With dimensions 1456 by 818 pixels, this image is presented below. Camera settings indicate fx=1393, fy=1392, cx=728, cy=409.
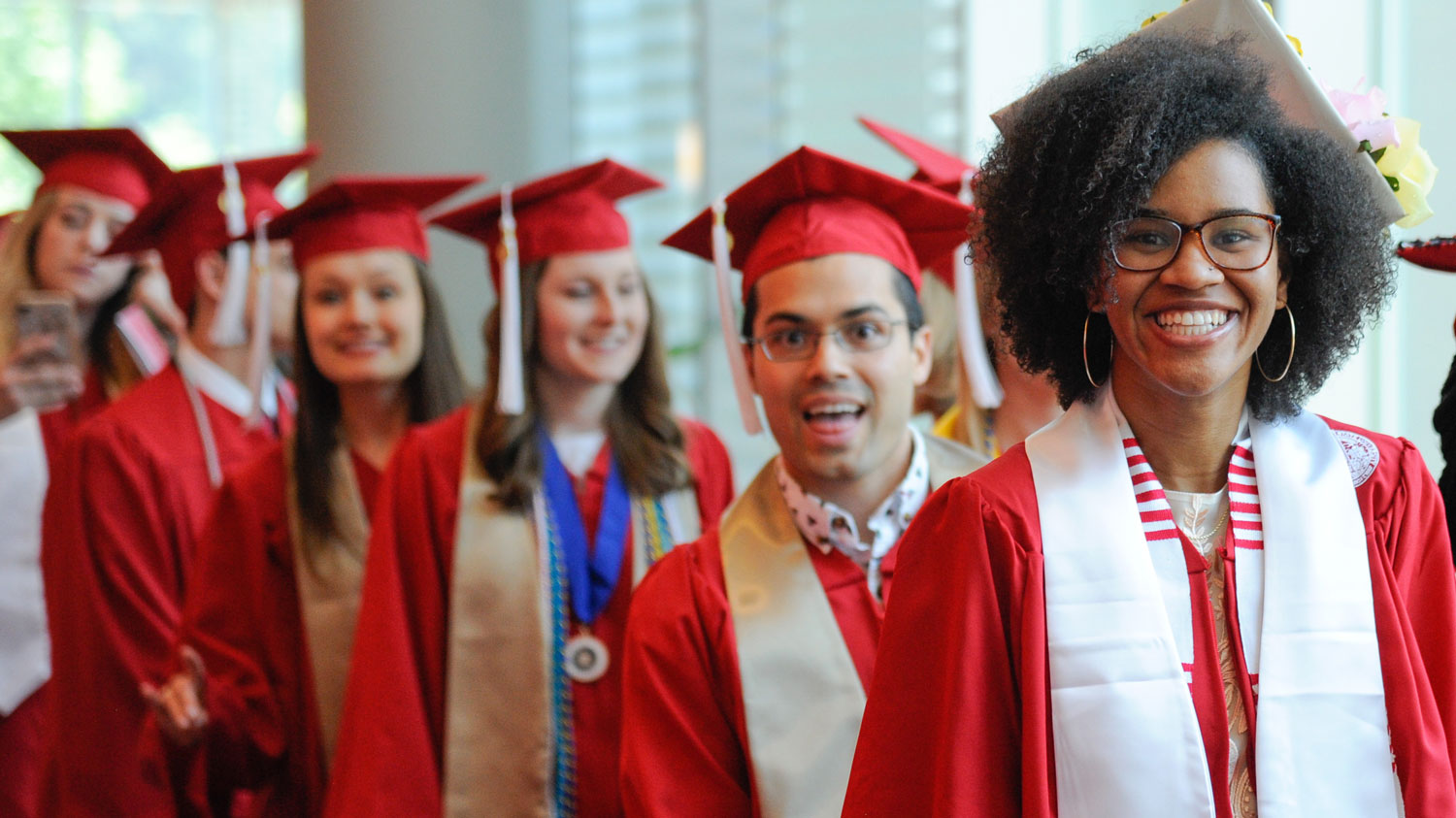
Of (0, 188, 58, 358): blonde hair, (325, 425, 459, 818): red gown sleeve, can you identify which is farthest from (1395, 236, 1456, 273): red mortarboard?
(0, 188, 58, 358): blonde hair

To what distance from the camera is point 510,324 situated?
3.21 meters

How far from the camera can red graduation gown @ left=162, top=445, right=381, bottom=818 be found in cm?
342

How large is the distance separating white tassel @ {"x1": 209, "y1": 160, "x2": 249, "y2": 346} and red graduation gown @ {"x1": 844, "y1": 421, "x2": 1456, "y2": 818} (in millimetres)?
2676

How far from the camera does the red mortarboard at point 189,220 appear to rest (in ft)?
13.2

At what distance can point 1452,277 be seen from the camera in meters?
3.46

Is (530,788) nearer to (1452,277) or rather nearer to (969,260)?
(969,260)

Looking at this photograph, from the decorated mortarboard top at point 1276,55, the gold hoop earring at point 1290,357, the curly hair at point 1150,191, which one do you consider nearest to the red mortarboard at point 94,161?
the curly hair at point 1150,191

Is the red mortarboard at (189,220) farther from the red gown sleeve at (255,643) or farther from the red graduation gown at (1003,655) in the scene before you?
the red graduation gown at (1003,655)

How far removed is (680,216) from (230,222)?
2.89 m

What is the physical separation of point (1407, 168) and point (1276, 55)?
27 cm

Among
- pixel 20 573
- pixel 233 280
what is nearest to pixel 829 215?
pixel 233 280

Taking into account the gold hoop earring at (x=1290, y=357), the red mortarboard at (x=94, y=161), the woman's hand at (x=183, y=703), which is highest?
the red mortarboard at (x=94, y=161)

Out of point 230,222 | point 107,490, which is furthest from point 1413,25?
point 107,490

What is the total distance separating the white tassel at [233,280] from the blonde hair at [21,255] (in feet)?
2.69
